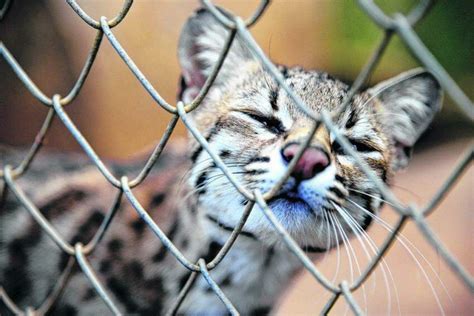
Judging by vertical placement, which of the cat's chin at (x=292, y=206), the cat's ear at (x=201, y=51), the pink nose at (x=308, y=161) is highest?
the cat's ear at (x=201, y=51)

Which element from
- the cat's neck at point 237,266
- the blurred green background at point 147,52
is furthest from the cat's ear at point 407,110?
the blurred green background at point 147,52

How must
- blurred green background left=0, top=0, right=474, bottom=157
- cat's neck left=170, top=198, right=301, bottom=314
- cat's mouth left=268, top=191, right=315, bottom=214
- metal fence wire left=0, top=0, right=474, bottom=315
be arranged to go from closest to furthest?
metal fence wire left=0, top=0, right=474, bottom=315
cat's mouth left=268, top=191, right=315, bottom=214
cat's neck left=170, top=198, right=301, bottom=314
blurred green background left=0, top=0, right=474, bottom=157

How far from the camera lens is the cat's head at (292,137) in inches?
65.4

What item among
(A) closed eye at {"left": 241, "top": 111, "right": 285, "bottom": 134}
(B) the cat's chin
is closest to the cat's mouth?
(B) the cat's chin

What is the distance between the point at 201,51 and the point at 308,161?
29.9 inches

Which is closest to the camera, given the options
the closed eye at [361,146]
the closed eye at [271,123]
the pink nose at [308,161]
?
the pink nose at [308,161]

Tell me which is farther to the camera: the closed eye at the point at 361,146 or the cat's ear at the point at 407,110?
the cat's ear at the point at 407,110

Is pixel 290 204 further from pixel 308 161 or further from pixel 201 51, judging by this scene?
pixel 201 51

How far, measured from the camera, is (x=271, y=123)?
73.5 inches

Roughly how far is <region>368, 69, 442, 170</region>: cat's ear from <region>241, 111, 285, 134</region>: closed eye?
37 centimetres

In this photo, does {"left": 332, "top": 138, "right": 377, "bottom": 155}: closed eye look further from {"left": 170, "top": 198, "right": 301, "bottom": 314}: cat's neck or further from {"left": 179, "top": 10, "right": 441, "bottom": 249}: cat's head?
{"left": 170, "top": 198, "right": 301, "bottom": 314}: cat's neck

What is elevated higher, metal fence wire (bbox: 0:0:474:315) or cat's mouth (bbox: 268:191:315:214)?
metal fence wire (bbox: 0:0:474:315)

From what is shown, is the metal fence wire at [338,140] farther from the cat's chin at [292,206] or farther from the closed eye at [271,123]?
the closed eye at [271,123]

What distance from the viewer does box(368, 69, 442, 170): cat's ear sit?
2098mm
